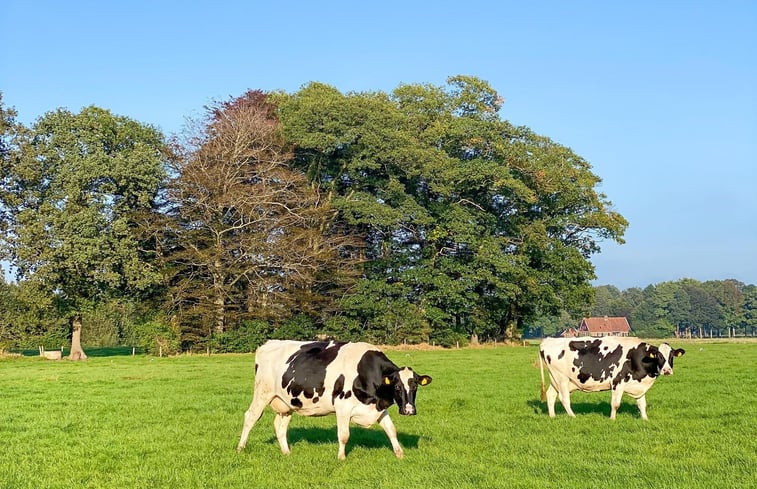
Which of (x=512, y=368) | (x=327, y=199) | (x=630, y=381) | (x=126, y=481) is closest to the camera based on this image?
(x=126, y=481)

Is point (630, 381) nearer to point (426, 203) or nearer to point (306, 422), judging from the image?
point (306, 422)

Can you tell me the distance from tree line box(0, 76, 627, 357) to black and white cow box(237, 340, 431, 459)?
2796cm

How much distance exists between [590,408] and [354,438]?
6082 millimetres

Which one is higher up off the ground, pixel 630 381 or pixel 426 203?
pixel 426 203

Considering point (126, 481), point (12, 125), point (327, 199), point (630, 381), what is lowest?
point (126, 481)

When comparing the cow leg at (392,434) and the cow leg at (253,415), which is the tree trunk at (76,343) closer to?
the cow leg at (253,415)

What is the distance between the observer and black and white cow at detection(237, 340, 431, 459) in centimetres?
1021

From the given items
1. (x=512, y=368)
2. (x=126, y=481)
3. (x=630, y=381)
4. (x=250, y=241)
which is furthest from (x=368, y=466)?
(x=250, y=241)

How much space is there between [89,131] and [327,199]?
48.8ft

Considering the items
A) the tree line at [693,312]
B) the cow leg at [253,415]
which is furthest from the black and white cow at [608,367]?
the tree line at [693,312]

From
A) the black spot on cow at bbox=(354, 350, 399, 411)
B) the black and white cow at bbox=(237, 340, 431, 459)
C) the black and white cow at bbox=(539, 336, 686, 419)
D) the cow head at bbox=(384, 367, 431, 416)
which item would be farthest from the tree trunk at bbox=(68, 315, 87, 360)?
the cow head at bbox=(384, 367, 431, 416)

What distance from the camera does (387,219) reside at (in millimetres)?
42562

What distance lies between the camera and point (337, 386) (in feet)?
34.1

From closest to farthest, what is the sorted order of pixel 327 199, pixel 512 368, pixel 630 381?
pixel 630 381
pixel 512 368
pixel 327 199
